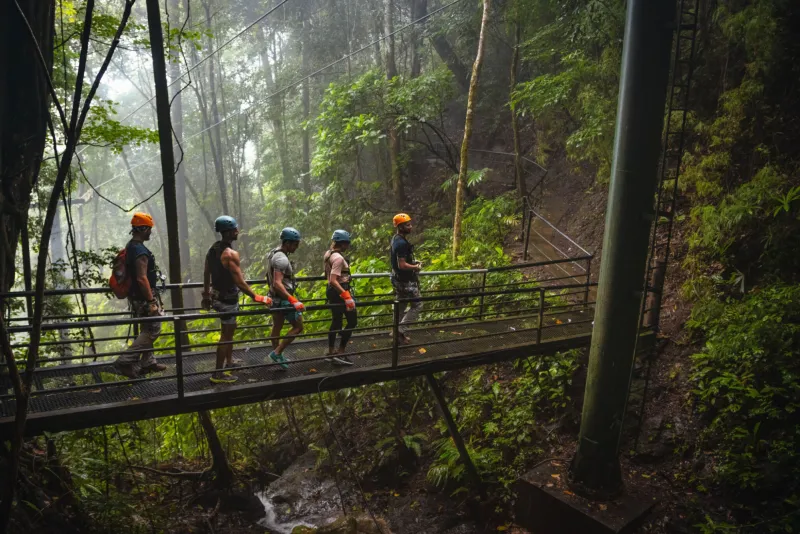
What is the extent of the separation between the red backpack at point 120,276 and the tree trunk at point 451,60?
17298mm

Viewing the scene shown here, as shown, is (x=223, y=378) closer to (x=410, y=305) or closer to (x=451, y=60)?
(x=410, y=305)

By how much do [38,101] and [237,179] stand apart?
25.3 m

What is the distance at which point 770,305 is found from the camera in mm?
6410

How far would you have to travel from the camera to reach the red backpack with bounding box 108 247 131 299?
5223mm

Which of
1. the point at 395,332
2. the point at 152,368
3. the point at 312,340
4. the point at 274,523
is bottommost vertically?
the point at 274,523

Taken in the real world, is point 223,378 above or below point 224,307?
below

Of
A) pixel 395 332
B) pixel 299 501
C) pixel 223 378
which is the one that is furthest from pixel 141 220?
pixel 299 501

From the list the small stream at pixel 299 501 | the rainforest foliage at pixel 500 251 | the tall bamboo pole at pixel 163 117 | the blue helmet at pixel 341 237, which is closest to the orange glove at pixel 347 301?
the blue helmet at pixel 341 237

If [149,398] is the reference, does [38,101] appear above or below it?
above

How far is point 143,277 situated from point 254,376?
175 centimetres

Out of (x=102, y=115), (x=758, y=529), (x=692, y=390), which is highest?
(x=102, y=115)

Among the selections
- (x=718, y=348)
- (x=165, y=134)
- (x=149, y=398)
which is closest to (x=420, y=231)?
(x=165, y=134)

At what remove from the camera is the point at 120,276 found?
526cm

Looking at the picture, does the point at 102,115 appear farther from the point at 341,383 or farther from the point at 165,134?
the point at 341,383
